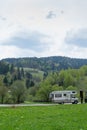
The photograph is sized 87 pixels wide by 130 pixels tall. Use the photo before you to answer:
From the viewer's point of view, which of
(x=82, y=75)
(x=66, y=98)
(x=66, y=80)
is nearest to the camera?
(x=66, y=98)

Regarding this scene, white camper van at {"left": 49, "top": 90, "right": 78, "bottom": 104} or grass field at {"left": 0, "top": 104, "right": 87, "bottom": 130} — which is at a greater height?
white camper van at {"left": 49, "top": 90, "right": 78, "bottom": 104}

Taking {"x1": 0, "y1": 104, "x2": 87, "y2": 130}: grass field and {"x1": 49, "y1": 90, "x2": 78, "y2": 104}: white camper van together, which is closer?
{"x1": 0, "y1": 104, "x2": 87, "y2": 130}: grass field

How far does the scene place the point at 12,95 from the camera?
145 m

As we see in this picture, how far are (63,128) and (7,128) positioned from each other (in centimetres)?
245

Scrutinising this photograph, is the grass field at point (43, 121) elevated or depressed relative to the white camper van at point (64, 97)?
depressed

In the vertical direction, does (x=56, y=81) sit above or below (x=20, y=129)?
above

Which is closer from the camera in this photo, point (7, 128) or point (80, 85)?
point (7, 128)

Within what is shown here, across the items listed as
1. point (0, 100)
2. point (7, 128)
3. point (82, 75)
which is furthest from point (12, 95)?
point (7, 128)

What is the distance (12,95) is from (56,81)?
3494cm

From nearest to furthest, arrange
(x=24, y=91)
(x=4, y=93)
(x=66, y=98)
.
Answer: (x=66, y=98)
(x=4, y=93)
(x=24, y=91)

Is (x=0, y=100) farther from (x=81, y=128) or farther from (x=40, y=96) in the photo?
(x=81, y=128)

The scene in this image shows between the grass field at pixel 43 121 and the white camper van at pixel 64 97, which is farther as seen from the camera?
the white camper van at pixel 64 97

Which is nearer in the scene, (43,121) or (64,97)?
(43,121)

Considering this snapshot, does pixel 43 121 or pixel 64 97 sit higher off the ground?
pixel 64 97
